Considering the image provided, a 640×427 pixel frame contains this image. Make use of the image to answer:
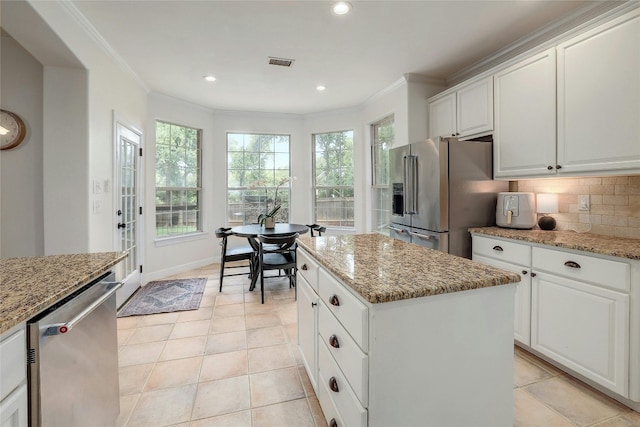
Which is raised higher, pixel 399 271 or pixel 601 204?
pixel 601 204

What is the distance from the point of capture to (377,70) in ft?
11.0

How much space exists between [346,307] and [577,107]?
2173 millimetres

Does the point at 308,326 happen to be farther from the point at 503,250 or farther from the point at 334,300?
the point at 503,250

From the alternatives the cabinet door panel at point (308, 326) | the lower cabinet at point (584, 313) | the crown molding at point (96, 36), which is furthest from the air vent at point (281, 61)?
the lower cabinet at point (584, 313)

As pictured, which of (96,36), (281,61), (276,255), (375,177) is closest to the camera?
(96,36)

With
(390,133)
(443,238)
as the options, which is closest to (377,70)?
(390,133)

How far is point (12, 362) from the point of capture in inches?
32.2

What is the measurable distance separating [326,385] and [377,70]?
10.5 ft

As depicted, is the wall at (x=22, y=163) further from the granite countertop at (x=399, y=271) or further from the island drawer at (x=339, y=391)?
the island drawer at (x=339, y=391)

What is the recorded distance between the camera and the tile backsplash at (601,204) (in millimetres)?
2045

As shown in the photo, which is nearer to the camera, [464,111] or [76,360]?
[76,360]

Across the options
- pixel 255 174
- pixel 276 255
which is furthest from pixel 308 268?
pixel 255 174

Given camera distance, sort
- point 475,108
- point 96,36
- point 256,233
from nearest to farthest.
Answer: point 96,36
point 475,108
point 256,233

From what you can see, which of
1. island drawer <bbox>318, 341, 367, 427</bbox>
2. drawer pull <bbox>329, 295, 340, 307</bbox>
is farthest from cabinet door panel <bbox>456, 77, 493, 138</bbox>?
island drawer <bbox>318, 341, 367, 427</bbox>
